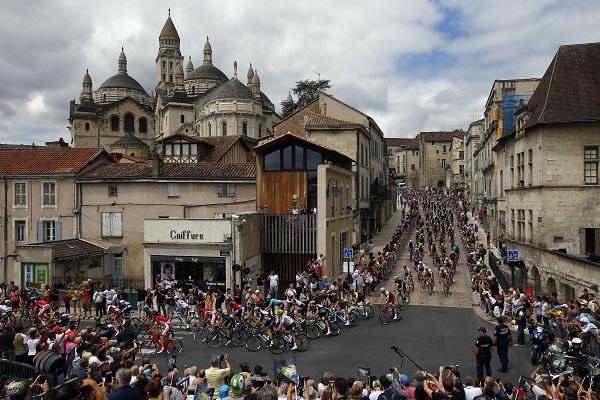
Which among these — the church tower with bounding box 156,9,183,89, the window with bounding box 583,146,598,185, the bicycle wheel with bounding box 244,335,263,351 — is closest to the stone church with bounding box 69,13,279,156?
the church tower with bounding box 156,9,183,89

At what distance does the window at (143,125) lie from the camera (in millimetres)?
89312

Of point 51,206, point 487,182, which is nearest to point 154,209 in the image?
point 51,206

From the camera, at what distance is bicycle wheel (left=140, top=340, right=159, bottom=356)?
55.5ft

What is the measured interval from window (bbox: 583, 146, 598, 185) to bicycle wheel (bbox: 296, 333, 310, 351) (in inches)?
751

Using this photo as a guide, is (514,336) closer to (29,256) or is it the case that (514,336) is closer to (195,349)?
(195,349)

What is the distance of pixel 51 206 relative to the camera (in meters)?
33.4

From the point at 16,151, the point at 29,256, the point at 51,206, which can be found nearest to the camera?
the point at 29,256

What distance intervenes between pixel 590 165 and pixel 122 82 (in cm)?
8948

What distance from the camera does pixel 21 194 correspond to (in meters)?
33.8

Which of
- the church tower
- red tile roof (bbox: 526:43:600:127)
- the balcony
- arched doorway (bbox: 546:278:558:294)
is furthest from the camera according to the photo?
the church tower

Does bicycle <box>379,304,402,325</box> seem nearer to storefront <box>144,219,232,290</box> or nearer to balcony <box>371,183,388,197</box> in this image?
storefront <box>144,219,232,290</box>

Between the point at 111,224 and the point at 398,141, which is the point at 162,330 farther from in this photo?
the point at 398,141

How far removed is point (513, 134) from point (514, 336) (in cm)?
1893

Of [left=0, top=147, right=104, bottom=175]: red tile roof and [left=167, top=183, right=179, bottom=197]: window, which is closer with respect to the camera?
[left=167, top=183, right=179, bottom=197]: window
